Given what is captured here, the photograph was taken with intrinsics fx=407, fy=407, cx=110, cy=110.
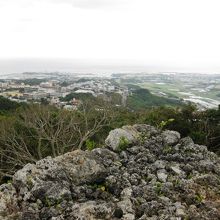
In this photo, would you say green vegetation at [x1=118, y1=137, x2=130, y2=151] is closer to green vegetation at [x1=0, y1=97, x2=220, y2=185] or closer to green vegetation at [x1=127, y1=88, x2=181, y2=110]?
green vegetation at [x1=0, y1=97, x2=220, y2=185]

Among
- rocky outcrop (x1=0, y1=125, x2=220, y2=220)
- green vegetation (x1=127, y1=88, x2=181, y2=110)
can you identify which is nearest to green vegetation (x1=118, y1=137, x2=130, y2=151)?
rocky outcrop (x1=0, y1=125, x2=220, y2=220)

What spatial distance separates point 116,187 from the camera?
326 inches

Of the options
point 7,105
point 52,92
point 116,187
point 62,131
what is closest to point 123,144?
point 116,187

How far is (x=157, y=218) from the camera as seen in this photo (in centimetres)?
705

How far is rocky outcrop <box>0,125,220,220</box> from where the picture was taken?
7188 millimetres

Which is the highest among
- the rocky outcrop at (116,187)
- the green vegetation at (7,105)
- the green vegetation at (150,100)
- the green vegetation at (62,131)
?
the rocky outcrop at (116,187)

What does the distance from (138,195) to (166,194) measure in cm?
58

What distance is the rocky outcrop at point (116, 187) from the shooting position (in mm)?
7188

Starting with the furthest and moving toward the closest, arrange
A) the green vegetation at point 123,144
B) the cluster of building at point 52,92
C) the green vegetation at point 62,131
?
the cluster of building at point 52,92
the green vegetation at point 62,131
the green vegetation at point 123,144

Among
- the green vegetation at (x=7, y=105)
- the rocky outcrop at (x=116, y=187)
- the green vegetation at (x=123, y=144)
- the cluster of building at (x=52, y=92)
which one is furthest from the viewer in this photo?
the cluster of building at (x=52, y=92)

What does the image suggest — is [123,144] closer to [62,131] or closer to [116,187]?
[116,187]

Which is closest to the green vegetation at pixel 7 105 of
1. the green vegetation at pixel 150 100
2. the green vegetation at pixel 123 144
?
the green vegetation at pixel 123 144

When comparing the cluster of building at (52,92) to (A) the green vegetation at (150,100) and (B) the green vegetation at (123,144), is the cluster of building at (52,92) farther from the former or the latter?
(B) the green vegetation at (123,144)

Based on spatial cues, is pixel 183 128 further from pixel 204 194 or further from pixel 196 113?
pixel 204 194
